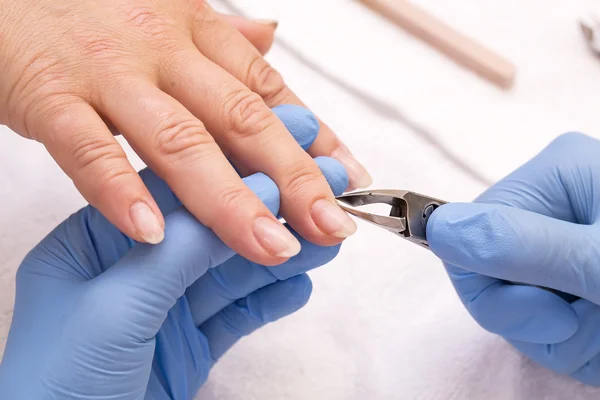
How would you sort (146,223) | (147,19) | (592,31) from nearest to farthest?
(146,223) < (147,19) < (592,31)

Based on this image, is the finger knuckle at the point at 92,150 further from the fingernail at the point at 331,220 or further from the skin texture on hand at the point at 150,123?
the fingernail at the point at 331,220

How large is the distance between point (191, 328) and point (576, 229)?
20.9 inches

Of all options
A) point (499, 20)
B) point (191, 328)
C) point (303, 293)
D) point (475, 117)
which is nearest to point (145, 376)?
point (191, 328)

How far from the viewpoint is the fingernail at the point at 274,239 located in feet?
2.31

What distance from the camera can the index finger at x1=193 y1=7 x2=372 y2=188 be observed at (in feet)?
3.22

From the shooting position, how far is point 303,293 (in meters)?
0.87

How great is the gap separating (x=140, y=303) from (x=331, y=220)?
25 cm

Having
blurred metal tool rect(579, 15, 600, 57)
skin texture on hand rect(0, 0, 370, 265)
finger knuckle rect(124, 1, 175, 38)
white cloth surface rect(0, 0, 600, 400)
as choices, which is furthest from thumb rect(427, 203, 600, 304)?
blurred metal tool rect(579, 15, 600, 57)

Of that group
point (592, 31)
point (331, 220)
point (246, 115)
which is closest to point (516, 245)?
point (331, 220)

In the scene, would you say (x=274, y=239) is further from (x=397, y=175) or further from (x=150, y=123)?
(x=397, y=175)

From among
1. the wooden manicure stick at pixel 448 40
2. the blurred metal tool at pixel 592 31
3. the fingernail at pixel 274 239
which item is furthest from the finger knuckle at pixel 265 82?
the blurred metal tool at pixel 592 31

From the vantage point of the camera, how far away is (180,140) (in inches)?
30.1

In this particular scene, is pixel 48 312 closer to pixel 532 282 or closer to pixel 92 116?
pixel 92 116

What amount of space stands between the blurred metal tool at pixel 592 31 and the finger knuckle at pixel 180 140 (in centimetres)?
93
